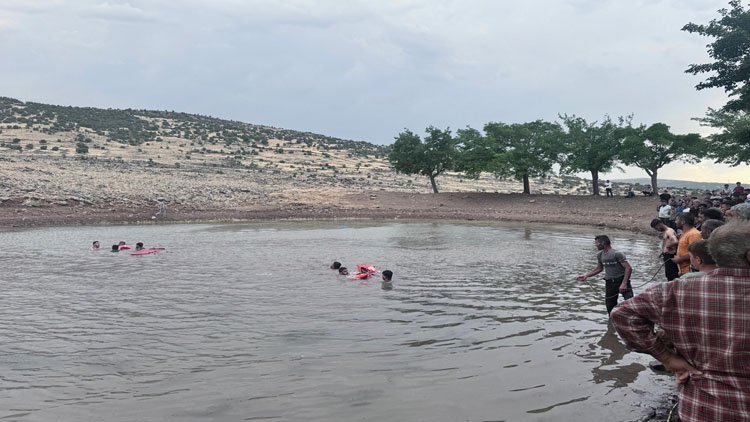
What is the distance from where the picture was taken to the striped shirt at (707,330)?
297 centimetres

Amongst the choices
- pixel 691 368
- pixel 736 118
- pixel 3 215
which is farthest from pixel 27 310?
pixel 736 118

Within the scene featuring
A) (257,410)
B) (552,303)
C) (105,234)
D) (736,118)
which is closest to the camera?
(257,410)

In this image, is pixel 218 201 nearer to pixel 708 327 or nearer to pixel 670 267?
pixel 670 267

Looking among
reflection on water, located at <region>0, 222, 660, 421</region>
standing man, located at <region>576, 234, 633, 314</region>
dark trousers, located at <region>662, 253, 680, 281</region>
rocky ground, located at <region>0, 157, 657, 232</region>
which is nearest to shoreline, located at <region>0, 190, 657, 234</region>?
rocky ground, located at <region>0, 157, 657, 232</region>

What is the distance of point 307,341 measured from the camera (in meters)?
9.40

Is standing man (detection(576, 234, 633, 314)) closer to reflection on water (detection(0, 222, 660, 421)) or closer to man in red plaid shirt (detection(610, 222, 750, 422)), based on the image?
reflection on water (detection(0, 222, 660, 421))

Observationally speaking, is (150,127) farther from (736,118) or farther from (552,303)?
(552,303)

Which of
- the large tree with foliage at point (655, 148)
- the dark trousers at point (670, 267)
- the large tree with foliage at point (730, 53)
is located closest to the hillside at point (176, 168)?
the large tree with foliage at point (655, 148)

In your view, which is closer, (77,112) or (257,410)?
(257,410)

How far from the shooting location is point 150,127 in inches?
2835

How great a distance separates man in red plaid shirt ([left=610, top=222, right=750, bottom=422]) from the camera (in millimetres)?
2963

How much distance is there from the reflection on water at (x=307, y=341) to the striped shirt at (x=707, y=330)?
11.1 feet

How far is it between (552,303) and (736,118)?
34491 millimetres

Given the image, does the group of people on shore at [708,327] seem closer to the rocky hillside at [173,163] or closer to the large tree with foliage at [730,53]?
the large tree with foliage at [730,53]
